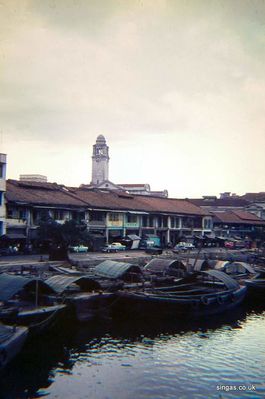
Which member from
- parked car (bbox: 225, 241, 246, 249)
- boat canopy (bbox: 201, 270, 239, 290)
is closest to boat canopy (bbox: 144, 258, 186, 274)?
boat canopy (bbox: 201, 270, 239, 290)

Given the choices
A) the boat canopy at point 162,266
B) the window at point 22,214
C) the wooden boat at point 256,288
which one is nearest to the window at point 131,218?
the window at point 22,214

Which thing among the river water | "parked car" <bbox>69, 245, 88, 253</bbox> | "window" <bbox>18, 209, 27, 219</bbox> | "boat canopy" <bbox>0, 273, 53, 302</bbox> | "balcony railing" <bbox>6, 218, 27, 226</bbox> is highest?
"window" <bbox>18, 209, 27, 219</bbox>

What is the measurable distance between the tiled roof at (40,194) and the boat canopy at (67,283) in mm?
20510

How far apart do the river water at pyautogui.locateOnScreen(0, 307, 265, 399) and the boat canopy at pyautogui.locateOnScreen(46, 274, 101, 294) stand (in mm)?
2286

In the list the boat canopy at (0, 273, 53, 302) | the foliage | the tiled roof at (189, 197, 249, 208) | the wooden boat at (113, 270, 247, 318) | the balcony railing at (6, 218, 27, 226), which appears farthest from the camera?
the tiled roof at (189, 197, 249, 208)

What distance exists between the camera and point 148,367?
16281 mm

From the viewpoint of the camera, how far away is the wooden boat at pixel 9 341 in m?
13.7

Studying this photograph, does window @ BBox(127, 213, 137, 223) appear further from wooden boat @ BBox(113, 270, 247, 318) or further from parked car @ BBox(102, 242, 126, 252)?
wooden boat @ BBox(113, 270, 247, 318)

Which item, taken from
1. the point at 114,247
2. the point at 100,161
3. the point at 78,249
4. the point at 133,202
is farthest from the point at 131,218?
the point at 100,161

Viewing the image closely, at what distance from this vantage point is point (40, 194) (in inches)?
1847

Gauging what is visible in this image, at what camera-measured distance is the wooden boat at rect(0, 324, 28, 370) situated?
13.7 metres

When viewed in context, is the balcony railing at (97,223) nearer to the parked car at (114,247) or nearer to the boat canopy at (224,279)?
the parked car at (114,247)

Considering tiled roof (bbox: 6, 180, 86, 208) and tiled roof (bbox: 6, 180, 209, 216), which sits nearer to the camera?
tiled roof (bbox: 6, 180, 86, 208)

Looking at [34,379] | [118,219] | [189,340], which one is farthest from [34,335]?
[118,219]
